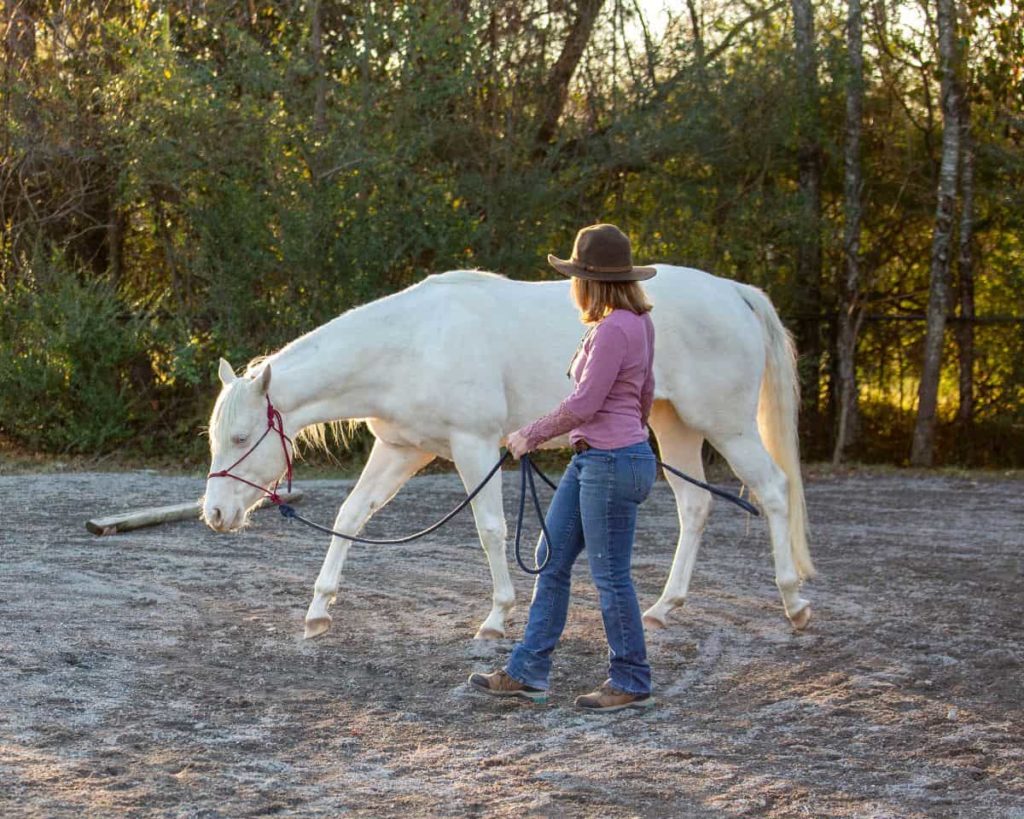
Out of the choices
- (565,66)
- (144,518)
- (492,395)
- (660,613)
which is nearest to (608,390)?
(492,395)

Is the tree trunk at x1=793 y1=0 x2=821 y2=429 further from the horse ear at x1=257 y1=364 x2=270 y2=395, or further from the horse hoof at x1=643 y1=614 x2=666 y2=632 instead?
the horse ear at x1=257 y1=364 x2=270 y2=395

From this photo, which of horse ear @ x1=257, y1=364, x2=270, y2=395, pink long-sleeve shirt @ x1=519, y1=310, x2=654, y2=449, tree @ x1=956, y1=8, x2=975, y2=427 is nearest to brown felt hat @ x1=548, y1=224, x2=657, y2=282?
pink long-sleeve shirt @ x1=519, y1=310, x2=654, y2=449

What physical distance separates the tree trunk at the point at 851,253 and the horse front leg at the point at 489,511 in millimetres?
9507

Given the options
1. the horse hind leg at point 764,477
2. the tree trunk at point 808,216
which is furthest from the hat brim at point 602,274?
the tree trunk at point 808,216

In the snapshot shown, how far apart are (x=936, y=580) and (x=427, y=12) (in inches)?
310

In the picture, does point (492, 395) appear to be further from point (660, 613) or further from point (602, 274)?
point (602, 274)

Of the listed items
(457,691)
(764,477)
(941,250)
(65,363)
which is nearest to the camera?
(457,691)

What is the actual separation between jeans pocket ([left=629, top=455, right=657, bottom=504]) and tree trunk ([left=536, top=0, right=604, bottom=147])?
32.1 feet

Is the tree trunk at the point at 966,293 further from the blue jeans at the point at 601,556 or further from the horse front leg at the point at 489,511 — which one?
the blue jeans at the point at 601,556

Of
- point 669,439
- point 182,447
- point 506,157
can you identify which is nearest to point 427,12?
point 506,157

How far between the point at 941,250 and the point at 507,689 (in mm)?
10834

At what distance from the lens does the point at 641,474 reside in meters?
4.82

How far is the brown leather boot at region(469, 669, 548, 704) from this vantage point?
506 centimetres

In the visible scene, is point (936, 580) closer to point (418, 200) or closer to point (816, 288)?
point (418, 200)
